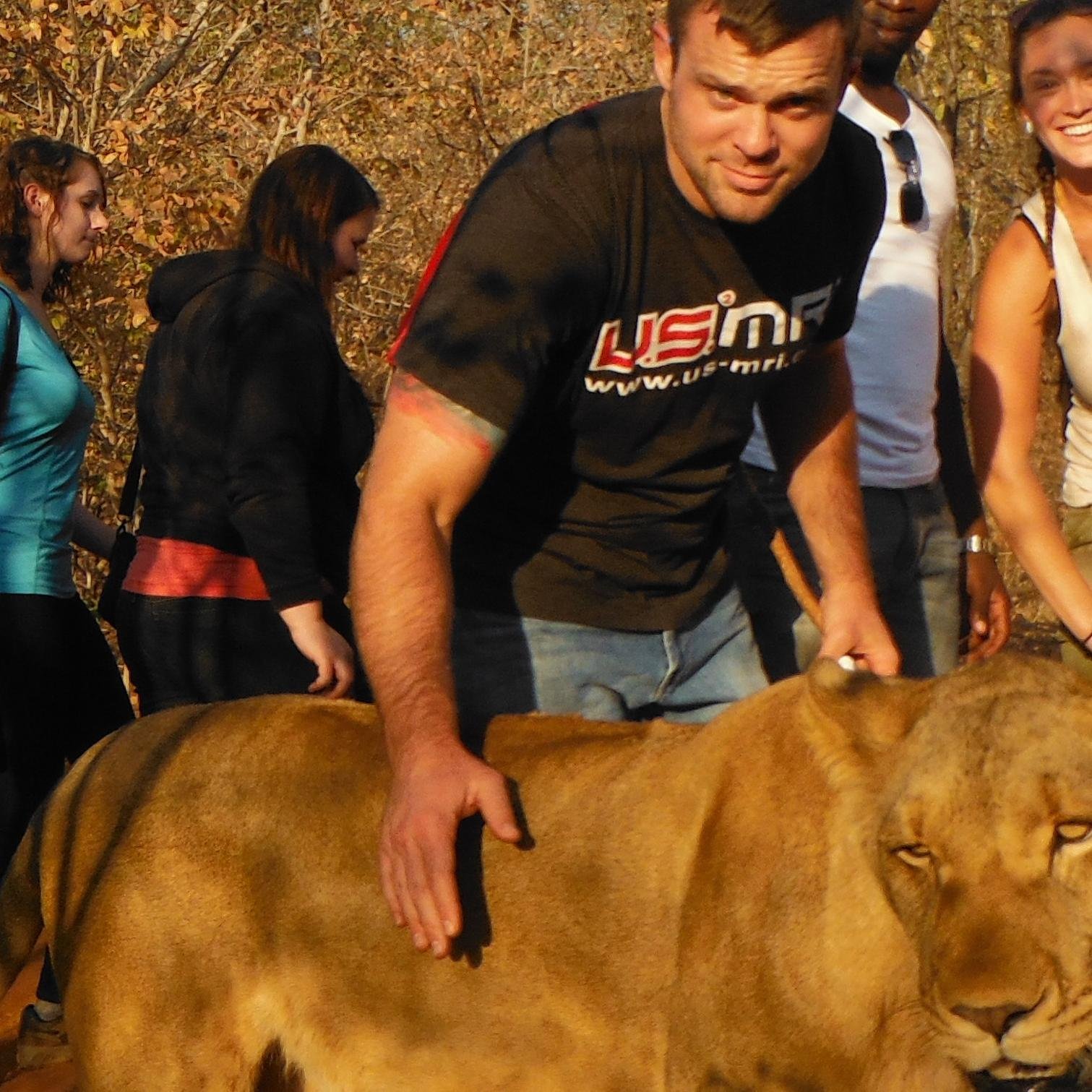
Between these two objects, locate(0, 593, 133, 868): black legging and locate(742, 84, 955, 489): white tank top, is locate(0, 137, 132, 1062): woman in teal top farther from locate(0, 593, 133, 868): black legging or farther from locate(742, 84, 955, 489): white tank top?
locate(742, 84, 955, 489): white tank top

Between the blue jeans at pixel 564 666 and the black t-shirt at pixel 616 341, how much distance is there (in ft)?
0.11

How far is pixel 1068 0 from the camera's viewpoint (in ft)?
13.6

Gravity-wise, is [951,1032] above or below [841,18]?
below

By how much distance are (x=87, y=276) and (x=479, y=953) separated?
259 inches

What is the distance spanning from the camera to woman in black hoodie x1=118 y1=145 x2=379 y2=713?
15.4 ft

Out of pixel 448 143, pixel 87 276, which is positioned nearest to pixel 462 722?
pixel 87 276

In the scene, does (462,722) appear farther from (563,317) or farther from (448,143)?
(448,143)

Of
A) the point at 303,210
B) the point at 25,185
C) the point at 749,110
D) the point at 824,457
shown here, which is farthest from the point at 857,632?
the point at 25,185

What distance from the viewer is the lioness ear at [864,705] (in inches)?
103

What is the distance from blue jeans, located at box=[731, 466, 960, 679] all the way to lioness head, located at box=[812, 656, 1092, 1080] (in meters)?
1.91

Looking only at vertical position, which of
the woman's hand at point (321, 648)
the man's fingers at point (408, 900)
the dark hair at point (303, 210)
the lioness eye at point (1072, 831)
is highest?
the dark hair at point (303, 210)

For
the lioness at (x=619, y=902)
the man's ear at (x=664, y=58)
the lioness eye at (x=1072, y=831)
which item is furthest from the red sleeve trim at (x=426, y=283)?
the lioness eye at (x=1072, y=831)

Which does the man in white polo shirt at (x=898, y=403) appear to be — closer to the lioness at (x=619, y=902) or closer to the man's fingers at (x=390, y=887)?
the lioness at (x=619, y=902)

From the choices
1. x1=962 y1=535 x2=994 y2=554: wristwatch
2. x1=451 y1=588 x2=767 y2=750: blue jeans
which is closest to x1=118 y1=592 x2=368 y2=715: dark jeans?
x1=451 y1=588 x2=767 y2=750: blue jeans
